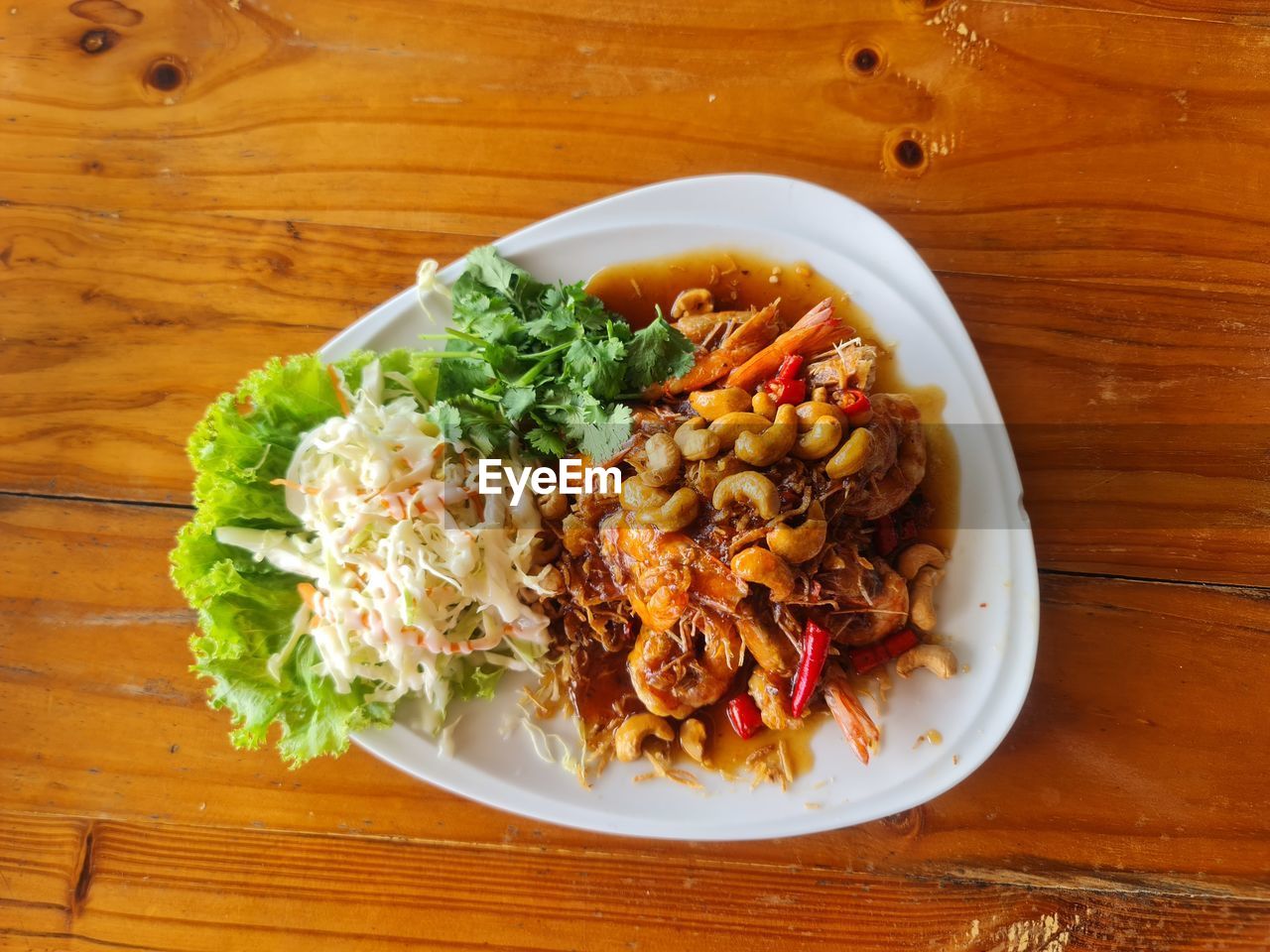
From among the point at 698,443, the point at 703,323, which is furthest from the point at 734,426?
the point at 703,323

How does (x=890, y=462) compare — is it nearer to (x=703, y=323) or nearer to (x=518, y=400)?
(x=703, y=323)

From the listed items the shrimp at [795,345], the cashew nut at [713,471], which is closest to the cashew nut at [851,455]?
the cashew nut at [713,471]

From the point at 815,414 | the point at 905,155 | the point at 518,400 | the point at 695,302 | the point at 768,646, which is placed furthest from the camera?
the point at 905,155

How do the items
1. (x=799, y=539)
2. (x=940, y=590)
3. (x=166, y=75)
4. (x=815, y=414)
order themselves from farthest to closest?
(x=166, y=75), (x=940, y=590), (x=815, y=414), (x=799, y=539)

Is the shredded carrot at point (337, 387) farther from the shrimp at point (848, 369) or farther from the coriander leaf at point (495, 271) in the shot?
the shrimp at point (848, 369)

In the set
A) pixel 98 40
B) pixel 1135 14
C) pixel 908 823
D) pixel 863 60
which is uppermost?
pixel 1135 14

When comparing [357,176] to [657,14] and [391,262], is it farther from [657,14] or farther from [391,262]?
[657,14]

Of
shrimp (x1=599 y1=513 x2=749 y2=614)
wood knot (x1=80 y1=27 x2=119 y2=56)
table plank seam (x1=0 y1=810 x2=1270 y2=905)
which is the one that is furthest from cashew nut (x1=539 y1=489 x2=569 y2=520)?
wood knot (x1=80 y1=27 x2=119 y2=56)

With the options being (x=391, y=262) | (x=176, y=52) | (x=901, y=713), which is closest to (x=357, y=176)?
(x=391, y=262)
